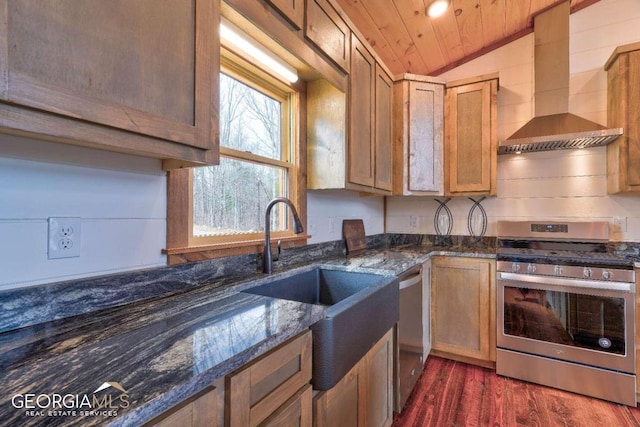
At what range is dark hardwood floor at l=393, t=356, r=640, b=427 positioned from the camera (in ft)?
5.90

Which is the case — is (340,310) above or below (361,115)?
below

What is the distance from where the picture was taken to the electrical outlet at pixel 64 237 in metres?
0.87

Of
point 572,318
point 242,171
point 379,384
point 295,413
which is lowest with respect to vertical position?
point 379,384

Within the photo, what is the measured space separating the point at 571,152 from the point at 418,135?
128 cm

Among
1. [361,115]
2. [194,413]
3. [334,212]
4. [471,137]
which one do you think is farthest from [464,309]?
[194,413]

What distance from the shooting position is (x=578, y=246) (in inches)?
96.0

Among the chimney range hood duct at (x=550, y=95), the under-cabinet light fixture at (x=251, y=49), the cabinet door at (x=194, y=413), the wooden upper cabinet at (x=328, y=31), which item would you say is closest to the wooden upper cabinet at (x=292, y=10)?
the wooden upper cabinet at (x=328, y=31)

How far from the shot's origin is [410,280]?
6.24 feet

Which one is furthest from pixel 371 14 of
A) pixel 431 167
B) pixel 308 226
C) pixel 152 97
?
pixel 152 97

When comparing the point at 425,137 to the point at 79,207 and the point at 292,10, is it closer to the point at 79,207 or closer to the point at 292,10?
the point at 292,10

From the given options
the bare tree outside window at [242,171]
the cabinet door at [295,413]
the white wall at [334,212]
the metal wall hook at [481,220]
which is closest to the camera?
the cabinet door at [295,413]

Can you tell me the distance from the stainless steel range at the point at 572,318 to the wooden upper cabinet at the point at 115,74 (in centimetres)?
235

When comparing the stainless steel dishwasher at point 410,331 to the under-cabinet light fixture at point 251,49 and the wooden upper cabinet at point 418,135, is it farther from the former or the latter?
the under-cabinet light fixture at point 251,49

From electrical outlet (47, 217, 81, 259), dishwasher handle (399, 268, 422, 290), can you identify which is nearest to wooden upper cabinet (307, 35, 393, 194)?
dishwasher handle (399, 268, 422, 290)
